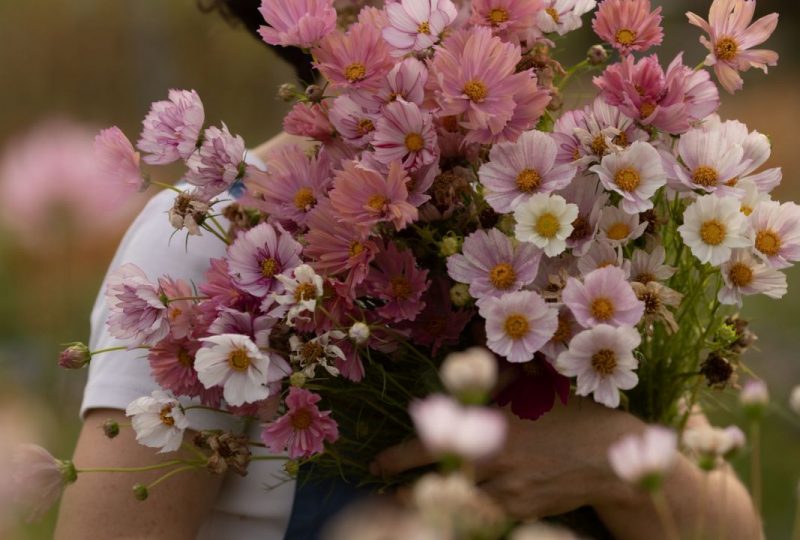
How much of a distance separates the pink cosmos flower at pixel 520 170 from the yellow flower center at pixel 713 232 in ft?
0.30

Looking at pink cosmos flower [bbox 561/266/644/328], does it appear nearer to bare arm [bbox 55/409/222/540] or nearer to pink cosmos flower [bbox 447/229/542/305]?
pink cosmos flower [bbox 447/229/542/305]

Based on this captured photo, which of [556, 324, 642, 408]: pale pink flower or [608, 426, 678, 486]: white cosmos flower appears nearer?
[608, 426, 678, 486]: white cosmos flower

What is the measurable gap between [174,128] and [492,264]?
245 millimetres

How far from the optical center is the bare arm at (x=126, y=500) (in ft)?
2.99

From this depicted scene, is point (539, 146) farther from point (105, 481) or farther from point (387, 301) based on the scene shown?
point (105, 481)

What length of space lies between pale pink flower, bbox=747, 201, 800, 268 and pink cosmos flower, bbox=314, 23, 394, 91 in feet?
Result: 0.86

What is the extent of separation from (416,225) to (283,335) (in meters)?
0.12

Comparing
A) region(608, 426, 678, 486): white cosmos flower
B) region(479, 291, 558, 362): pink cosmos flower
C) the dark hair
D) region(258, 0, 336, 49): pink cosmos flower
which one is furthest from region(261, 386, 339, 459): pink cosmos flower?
the dark hair

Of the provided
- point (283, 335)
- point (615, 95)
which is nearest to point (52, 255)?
point (283, 335)

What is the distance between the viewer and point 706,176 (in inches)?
27.8

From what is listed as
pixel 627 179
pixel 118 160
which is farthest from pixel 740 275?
pixel 118 160

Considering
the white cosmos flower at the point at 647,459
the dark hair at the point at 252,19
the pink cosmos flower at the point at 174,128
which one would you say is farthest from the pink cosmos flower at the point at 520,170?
the dark hair at the point at 252,19

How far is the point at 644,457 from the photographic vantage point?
36 centimetres

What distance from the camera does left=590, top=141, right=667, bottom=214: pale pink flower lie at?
68 centimetres
